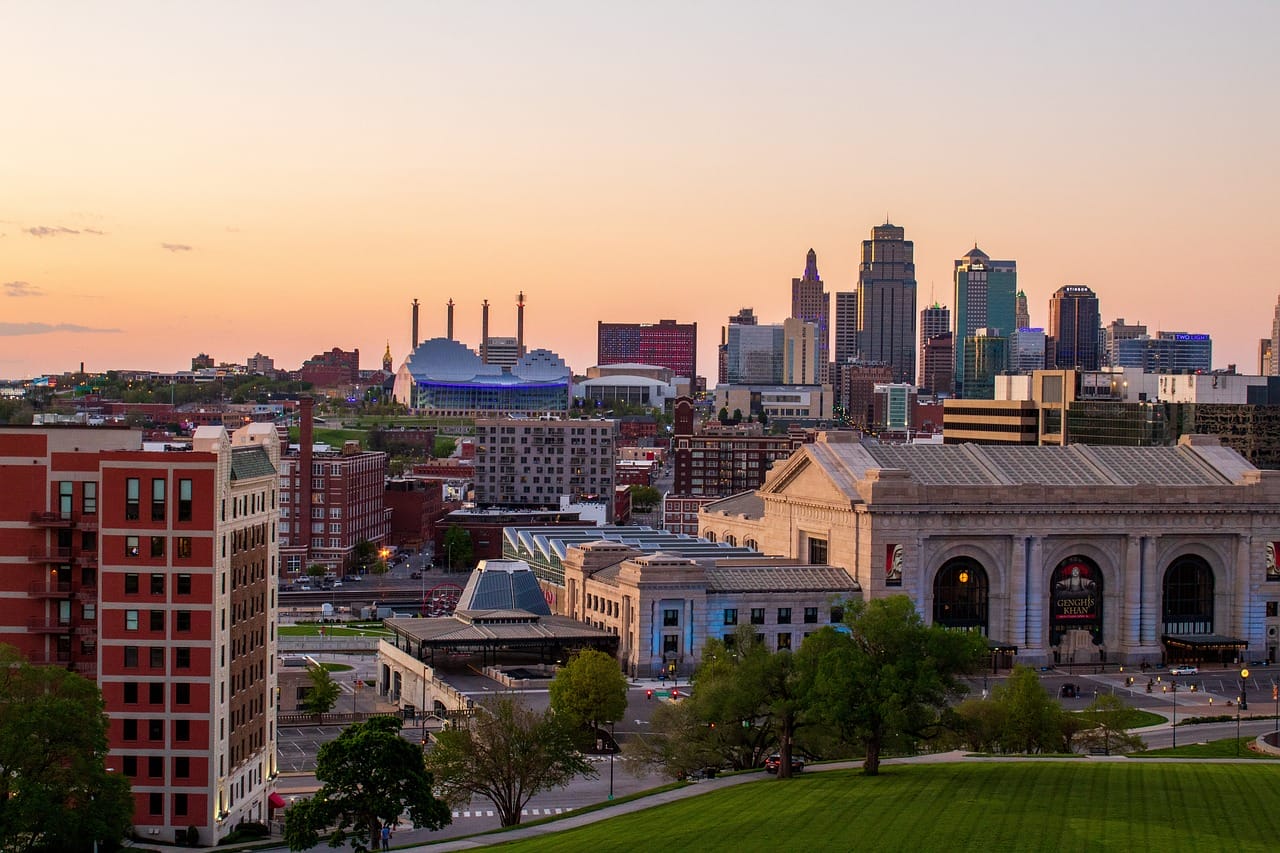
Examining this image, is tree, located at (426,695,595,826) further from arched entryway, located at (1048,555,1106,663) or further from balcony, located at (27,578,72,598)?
arched entryway, located at (1048,555,1106,663)

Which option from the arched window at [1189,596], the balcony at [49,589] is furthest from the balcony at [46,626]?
the arched window at [1189,596]

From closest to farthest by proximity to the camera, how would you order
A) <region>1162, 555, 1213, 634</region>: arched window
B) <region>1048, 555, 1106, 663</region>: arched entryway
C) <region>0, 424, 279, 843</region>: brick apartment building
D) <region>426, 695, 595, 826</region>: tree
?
<region>0, 424, 279, 843</region>: brick apartment building < <region>426, 695, 595, 826</region>: tree < <region>1048, 555, 1106, 663</region>: arched entryway < <region>1162, 555, 1213, 634</region>: arched window

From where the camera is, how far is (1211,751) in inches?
3784

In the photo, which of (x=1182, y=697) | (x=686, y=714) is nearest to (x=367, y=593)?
(x=1182, y=697)

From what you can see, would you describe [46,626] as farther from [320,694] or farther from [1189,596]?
[1189,596]

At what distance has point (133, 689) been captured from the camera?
8094cm

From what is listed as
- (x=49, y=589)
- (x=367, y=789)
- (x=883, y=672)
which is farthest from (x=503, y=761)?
(x=49, y=589)

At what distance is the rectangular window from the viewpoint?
8075cm

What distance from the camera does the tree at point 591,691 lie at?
10662 centimetres

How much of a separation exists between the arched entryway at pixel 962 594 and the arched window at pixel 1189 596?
1551cm

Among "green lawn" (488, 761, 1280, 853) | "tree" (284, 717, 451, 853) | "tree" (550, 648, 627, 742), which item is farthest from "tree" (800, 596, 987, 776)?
"tree" (550, 648, 627, 742)

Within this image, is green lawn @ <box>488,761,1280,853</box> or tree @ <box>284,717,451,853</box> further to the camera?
tree @ <box>284,717,451,853</box>

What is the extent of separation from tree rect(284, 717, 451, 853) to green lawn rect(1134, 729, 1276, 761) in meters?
37.5

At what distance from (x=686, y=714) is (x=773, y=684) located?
543 centimetres
